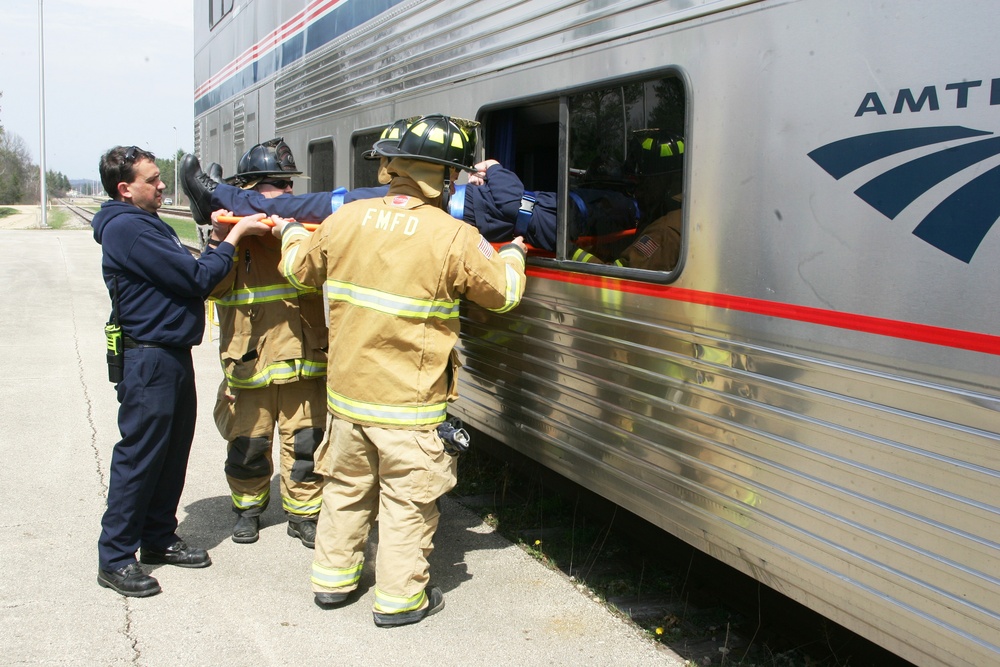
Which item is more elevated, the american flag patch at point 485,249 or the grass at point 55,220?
the grass at point 55,220

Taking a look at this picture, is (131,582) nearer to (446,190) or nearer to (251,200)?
(251,200)

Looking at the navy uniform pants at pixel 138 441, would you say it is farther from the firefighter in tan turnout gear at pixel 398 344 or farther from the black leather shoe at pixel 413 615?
the black leather shoe at pixel 413 615

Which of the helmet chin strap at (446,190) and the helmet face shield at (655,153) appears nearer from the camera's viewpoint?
the helmet face shield at (655,153)

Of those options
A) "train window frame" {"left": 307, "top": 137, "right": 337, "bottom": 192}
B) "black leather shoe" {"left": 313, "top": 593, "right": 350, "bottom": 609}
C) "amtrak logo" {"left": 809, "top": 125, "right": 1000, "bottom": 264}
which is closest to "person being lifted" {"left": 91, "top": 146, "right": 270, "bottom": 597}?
"black leather shoe" {"left": 313, "top": 593, "right": 350, "bottom": 609}

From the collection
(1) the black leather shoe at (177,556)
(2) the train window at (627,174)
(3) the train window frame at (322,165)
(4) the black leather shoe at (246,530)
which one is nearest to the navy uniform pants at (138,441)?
(1) the black leather shoe at (177,556)

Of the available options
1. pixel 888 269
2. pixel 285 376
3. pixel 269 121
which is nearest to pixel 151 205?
pixel 285 376

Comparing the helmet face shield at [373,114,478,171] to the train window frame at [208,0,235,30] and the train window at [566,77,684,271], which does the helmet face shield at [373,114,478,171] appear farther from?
the train window frame at [208,0,235,30]

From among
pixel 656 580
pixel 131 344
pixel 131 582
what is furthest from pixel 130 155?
pixel 656 580

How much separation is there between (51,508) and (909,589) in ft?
13.7

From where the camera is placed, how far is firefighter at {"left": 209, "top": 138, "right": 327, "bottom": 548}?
4.14m

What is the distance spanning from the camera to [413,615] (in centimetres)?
351

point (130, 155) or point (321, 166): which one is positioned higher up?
point (321, 166)

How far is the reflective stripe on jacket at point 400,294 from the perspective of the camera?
132 inches

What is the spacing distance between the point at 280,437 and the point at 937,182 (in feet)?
10.2
